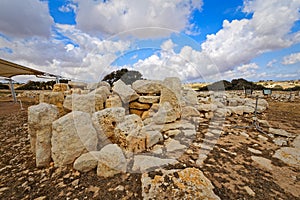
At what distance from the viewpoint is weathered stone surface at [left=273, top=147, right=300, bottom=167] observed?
7.38 feet

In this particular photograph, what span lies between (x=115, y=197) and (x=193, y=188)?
87 cm

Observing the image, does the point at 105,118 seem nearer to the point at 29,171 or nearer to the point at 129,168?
the point at 129,168

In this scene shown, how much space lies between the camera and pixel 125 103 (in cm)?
475

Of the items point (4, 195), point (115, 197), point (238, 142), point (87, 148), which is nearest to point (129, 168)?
point (115, 197)

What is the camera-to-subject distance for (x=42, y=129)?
7.65ft

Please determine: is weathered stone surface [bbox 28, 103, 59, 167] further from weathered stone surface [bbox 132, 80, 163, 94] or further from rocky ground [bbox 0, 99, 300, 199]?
weathered stone surface [bbox 132, 80, 163, 94]

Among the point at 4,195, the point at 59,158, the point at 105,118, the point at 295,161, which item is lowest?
the point at 4,195

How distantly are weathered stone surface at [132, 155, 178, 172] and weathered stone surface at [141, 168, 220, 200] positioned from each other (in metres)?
0.21

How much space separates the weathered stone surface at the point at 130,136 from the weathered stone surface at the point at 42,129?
1.11 metres

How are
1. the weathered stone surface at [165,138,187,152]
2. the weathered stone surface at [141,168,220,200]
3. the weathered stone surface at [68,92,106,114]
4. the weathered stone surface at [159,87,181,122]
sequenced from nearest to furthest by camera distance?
the weathered stone surface at [141,168,220,200] < the weathered stone surface at [165,138,187,152] < the weathered stone surface at [68,92,106,114] < the weathered stone surface at [159,87,181,122]

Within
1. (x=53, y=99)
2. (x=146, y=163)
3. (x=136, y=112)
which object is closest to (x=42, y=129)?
(x=146, y=163)

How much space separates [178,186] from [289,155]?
2.29 m

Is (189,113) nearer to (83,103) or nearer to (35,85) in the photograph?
(83,103)

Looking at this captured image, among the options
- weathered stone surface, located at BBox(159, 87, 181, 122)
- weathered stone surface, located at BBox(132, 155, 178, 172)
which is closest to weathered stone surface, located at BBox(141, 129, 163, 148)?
weathered stone surface, located at BBox(132, 155, 178, 172)
